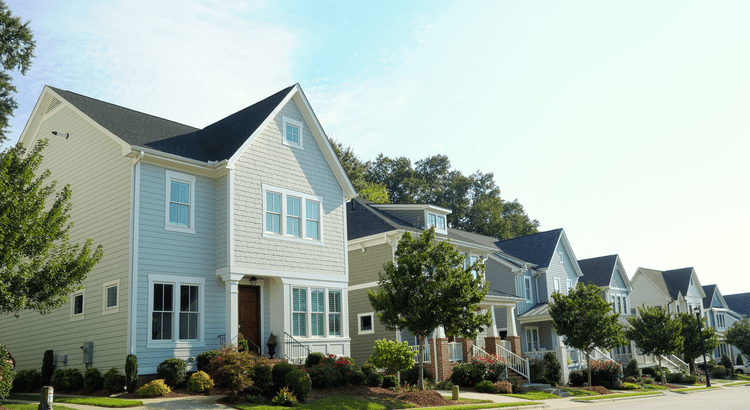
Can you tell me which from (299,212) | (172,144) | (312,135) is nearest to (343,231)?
(299,212)

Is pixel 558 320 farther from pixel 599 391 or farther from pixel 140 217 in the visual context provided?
pixel 140 217

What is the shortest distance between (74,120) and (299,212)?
859cm

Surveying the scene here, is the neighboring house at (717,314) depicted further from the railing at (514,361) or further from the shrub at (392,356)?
the shrub at (392,356)

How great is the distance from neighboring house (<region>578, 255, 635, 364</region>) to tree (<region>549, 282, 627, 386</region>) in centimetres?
1879

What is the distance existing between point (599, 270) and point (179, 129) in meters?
36.7

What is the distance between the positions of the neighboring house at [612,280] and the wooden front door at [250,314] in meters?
32.7

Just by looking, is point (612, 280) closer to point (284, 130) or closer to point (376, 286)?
point (376, 286)

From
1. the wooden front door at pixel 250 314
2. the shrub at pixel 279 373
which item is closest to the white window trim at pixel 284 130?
the wooden front door at pixel 250 314

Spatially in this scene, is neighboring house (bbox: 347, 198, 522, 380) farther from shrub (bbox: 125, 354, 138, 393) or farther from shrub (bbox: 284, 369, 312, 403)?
shrub (bbox: 125, 354, 138, 393)

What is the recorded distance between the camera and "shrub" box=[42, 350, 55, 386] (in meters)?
19.7

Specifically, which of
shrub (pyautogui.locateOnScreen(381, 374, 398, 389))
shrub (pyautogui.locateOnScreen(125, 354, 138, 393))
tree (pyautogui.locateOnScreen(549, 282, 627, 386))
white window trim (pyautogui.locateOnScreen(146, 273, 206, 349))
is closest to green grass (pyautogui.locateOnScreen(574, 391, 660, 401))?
tree (pyautogui.locateOnScreen(549, 282, 627, 386))

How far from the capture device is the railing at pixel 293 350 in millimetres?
20641

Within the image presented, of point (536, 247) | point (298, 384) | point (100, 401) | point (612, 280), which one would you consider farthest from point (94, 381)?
point (612, 280)

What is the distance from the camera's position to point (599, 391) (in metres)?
27.1
